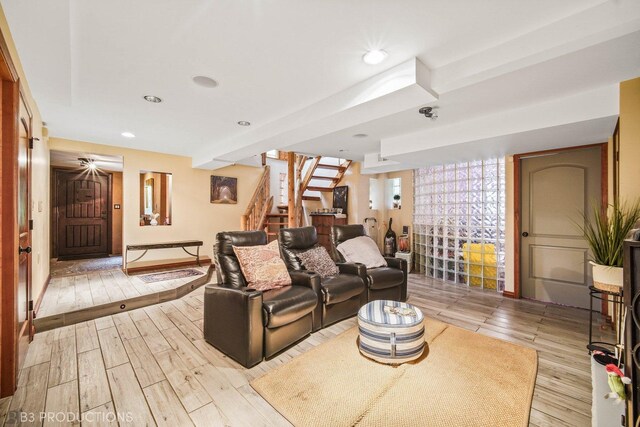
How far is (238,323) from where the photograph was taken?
2137 mm

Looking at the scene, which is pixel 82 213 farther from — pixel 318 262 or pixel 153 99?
pixel 318 262

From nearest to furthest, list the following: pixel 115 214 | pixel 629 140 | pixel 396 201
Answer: pixel 629 140 < pixel 396 201 < pixel 115 214

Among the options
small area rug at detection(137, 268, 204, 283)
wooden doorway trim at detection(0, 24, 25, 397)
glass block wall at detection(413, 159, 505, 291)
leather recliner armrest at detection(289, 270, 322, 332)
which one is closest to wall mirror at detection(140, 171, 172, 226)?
small area rug at detection(137, 268, 204, 283)

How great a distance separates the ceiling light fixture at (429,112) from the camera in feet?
8.84

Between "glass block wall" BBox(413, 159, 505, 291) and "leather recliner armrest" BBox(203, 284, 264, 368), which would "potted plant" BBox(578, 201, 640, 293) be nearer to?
"glass block wall" BBox(413, 159, 505, 291)

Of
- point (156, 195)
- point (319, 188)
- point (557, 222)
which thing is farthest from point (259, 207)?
point (557, 222)

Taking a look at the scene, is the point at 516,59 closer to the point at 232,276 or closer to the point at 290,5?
the point at 290,5

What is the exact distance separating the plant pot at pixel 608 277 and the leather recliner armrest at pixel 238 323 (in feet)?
8.64

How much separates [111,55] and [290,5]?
154cm

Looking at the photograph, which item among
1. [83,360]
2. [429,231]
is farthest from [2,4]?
[429,231]

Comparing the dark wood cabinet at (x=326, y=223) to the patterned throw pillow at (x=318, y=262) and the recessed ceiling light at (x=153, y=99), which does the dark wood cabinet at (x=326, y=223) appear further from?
the recessed ceiling light at (x=153, y=99)

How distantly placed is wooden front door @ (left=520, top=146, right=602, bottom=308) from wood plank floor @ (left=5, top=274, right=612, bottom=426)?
437 millimetres

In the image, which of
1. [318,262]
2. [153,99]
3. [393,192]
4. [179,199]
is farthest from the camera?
[393,192]

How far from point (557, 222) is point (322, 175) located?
422 centimetres
